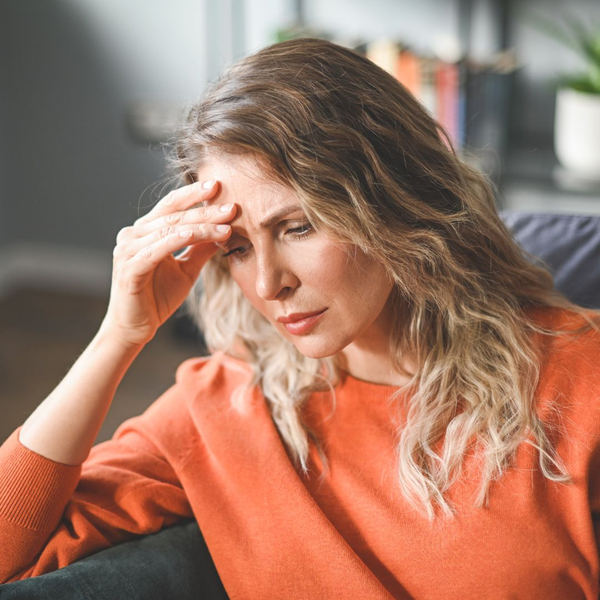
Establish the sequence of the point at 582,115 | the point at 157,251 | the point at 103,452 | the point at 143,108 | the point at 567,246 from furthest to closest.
Result: the point at 143,108 < the point at 582,115 < the point at 567,246 < the point at 103,452 < the point at 157,251

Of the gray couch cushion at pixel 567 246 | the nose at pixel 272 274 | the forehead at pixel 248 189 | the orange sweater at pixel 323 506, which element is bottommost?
the orange sweater at pixel 323 506

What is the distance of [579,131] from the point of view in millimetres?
2596

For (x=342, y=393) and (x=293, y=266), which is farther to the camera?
(x=342, y=393)

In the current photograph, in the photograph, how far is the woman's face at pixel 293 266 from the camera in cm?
102

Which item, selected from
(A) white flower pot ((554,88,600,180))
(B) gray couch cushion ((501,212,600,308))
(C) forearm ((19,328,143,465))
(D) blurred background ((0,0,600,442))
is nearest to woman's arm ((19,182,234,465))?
(C) forearm ((19,328,143,465))

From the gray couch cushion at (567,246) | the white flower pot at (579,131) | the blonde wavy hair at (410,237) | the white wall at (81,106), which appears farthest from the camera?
the white wall at (81,106)

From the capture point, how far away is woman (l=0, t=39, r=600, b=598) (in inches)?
40.6

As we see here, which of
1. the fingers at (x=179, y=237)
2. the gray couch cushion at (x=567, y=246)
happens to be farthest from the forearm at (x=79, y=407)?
the gray couch cushion at (x=567, y=246)

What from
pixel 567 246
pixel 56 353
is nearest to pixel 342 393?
pixel 567 246

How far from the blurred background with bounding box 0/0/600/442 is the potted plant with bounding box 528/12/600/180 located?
0.01 meters

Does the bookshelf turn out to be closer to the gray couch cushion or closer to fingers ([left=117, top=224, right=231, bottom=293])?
the gray couch cushion

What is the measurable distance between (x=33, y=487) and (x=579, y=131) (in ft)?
6.88

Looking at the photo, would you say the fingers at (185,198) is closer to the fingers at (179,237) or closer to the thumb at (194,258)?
the fingers at (179,237)

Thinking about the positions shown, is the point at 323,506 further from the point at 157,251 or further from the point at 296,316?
the point at 157,251
